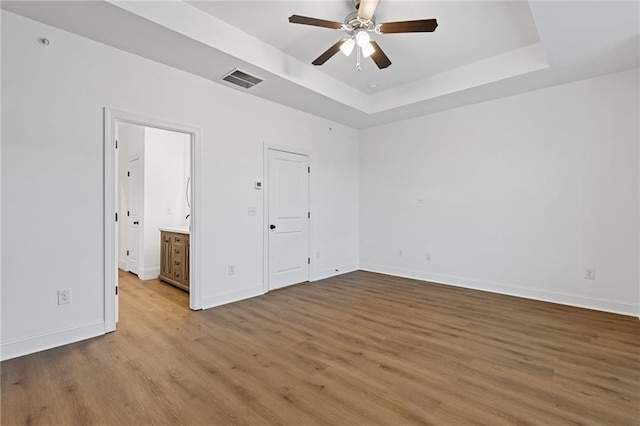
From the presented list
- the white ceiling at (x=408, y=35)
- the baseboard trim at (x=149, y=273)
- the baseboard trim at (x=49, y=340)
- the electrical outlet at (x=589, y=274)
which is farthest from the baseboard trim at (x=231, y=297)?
the electrical outlet at (x=589, y=274)

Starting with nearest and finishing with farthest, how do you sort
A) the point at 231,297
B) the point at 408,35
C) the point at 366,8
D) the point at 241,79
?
1. the point at 366,8
2. the point at 408,35
3. the point at 241,79
4. the point at 231,297

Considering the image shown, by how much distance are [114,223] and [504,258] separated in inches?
192

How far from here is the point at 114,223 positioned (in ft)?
9.89

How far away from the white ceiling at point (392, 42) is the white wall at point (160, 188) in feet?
8.04

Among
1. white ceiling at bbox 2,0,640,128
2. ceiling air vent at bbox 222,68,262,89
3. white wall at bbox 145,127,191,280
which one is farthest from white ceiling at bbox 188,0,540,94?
white wall at bbox 145,127,191,280

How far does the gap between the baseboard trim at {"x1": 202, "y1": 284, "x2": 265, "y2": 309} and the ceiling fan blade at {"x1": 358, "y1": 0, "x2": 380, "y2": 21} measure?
3.40 m

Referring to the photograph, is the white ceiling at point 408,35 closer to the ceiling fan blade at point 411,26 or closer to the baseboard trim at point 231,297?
the ceiling fan blade at point 411,26

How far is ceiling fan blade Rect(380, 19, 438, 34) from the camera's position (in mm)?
2464

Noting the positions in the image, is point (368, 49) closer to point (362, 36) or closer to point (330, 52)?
point (362, 36)

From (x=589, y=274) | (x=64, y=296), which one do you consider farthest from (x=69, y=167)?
(x=589, y=274)

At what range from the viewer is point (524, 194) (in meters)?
4.20

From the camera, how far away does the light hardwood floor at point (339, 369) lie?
1.80m

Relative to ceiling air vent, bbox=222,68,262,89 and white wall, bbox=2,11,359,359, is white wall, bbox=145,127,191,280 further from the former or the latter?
ceiling air vent, bbox=222,68,262,89

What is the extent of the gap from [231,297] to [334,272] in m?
2.15
